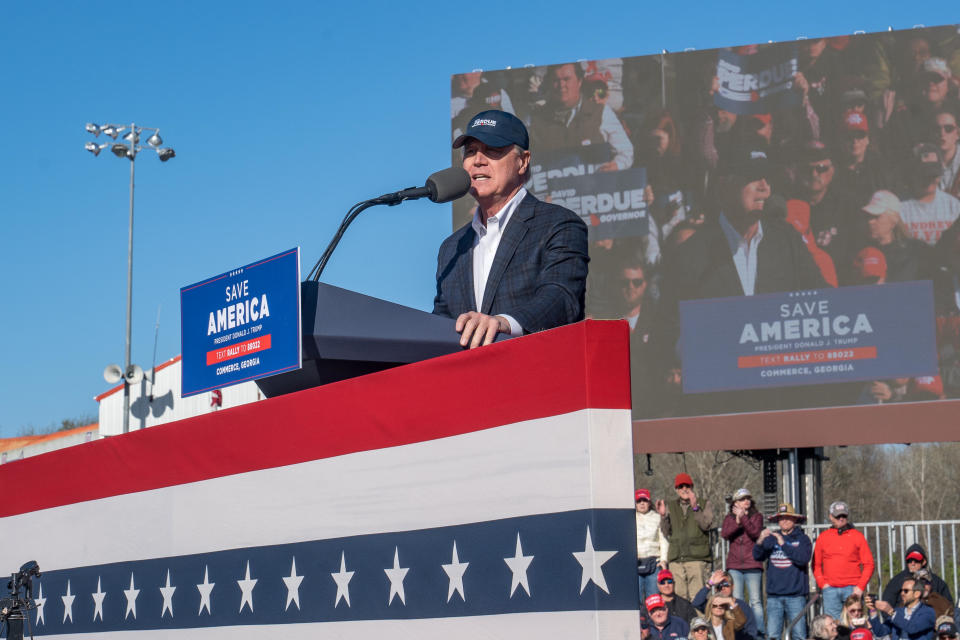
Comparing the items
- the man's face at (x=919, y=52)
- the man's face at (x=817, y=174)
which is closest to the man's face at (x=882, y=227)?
the man's face at (x=817, y=174)

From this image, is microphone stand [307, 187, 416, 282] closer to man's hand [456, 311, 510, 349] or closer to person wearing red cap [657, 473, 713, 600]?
man's hand [456, 311, 510, 349]

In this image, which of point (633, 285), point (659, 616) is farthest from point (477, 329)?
point (633, 285)

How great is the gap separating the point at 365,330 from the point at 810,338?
13.6 m

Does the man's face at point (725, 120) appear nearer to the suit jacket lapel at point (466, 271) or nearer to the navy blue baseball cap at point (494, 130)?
the suit jacket lapel at point (466, 271)

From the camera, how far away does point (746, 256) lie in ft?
53.3

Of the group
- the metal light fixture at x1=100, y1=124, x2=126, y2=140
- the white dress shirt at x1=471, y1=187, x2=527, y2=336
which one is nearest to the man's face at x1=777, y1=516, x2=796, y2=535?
the white dress shirt at x1=471, y1=187, x2=527, y2=336

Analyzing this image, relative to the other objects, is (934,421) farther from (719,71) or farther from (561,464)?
(561,464)

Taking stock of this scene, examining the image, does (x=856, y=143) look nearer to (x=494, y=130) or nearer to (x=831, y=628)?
(x=831, y=628)

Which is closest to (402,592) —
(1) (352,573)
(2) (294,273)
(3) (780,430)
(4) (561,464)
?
(1) (352,573)

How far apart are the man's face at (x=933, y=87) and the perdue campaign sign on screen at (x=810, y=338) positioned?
8.20 feet

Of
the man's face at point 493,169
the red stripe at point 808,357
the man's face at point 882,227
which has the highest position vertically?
the man's face at point 882,227

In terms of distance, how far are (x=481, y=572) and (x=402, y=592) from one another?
262mm

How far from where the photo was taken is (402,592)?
2.69 meters

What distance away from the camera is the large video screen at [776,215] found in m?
15.5
